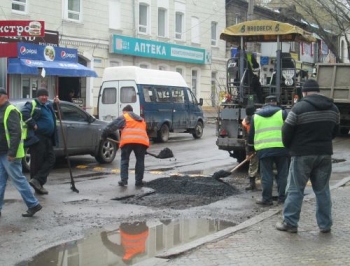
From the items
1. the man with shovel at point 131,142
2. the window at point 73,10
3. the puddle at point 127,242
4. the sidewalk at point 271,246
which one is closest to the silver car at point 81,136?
the man with shovel at point 131,142

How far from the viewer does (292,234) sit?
688 centimetres

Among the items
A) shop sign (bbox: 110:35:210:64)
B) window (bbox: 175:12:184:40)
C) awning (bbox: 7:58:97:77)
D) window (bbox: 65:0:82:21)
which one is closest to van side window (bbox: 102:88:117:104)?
awning (bbox: 7:58:97:77)

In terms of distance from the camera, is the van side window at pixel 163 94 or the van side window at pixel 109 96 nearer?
the van side window at pixel 109 96

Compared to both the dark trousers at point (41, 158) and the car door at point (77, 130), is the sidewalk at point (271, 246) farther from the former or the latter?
the car door at point (77, 130)

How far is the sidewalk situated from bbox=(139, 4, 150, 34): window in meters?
23.0

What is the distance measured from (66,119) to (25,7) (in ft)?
38.0

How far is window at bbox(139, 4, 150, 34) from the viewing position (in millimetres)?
29688

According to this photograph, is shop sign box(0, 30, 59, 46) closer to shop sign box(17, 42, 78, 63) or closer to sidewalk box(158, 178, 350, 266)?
shop sign box(17, 42, 78, 63)

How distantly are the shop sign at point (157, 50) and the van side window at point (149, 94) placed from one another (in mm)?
7358

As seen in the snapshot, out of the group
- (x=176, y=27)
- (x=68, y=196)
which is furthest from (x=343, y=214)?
(x=176, y=27)

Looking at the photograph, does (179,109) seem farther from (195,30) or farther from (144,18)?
(195,30)

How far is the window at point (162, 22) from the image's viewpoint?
31078 mm

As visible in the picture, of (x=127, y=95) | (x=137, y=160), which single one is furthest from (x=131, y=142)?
(x=127, y=95)

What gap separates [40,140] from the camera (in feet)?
31.9
